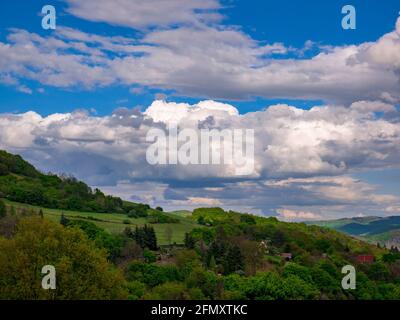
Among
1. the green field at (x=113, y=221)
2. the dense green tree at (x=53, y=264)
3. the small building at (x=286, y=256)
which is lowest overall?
the small building at (x=286, y=256)

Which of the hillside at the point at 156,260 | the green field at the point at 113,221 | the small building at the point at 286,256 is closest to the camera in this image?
the hillside at the point at 156,260

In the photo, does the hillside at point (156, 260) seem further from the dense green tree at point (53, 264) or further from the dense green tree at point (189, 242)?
the dense green tree at point (189, 242)

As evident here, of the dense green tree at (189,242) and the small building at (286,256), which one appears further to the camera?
the small building at (286,256)

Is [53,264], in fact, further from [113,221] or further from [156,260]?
[113,221]

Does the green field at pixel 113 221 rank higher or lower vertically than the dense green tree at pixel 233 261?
higher

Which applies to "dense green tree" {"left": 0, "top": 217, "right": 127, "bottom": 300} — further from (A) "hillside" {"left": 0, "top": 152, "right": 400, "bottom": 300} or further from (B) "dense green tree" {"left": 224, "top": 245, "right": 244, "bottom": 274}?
(B) "dense green tree" {"left": 224, "top": 245, "right": 244, "bottom": 274}

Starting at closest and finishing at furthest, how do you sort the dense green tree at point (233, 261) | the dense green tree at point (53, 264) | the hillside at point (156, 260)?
the dense green tree at point (53, 264) → the hillside at point (156, 260) → the dense green tree at point (233, 261)

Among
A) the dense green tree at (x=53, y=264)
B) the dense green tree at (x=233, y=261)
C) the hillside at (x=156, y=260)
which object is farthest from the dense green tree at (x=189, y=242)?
the dense green tree at (x=53, y=264)

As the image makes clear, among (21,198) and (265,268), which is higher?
(21,198)
